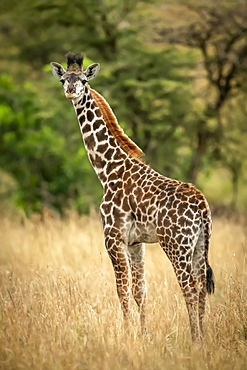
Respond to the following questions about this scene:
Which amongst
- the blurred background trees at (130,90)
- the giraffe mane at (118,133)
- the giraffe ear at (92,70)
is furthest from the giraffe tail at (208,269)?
the blurred background trees at (130,90)

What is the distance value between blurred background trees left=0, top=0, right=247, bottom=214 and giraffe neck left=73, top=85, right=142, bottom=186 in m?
8.18

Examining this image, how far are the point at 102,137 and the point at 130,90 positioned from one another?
970 cm

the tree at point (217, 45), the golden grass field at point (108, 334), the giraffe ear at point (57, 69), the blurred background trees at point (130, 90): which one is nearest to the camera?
the golden grass field at point (108, 334)

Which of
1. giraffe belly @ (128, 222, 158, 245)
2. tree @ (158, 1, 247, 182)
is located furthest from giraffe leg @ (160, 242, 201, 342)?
tree @ (158, 1, 247, 182)

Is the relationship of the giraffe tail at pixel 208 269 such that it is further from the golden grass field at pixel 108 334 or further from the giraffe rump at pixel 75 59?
the giraffe rump at pixel 75 59

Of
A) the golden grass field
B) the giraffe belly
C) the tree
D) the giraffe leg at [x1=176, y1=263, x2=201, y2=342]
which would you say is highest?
the tree

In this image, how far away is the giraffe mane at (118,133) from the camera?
25.6ft

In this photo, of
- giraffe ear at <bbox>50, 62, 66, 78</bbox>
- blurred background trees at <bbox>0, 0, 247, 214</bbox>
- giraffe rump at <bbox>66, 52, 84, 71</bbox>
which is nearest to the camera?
giraffe rump at <bbox>66, 52, 84, 71</bbox>

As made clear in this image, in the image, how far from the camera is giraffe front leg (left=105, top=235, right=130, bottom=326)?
24.2 feet

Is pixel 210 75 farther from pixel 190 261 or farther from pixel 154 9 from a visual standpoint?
pixel 190 261

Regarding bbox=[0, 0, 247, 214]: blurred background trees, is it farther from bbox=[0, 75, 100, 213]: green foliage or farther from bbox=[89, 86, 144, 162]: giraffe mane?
bbox=[89, 86, 144, 162]: giraffe mane

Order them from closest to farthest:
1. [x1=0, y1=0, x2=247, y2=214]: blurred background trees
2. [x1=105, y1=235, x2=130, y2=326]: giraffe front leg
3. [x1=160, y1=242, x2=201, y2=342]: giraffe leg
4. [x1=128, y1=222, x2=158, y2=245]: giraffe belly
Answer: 1. [x1=160, y1=242, x2=201, y2=342]: giraffe leg
2. [x1=128, y1=222, x2=158, y2=245]: giraffe belly
3. [x1=105, y1=235, x2=130, y2=326]: giraffe front leg
4. [x1=0, y1=0, x2=247, y2=214]: blurred background trees

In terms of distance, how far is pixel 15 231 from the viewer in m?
13.9

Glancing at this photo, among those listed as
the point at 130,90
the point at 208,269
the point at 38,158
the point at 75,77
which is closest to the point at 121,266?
the point at 208,269
